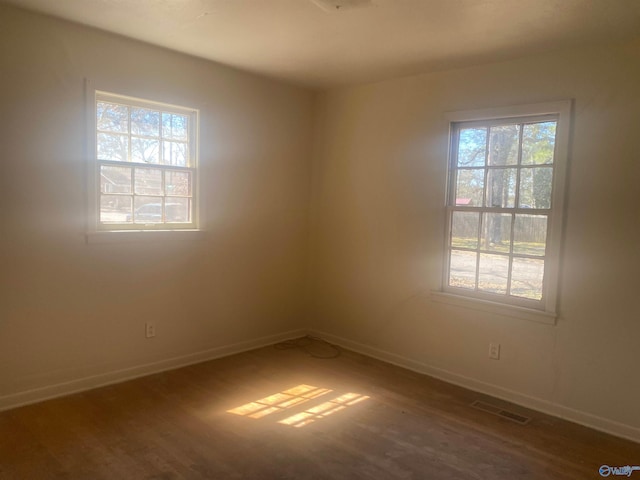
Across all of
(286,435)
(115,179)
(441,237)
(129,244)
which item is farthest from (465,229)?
(115,179)

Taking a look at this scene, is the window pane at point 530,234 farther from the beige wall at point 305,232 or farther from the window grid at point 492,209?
the beige wall at point 305,232

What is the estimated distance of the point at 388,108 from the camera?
409 cm

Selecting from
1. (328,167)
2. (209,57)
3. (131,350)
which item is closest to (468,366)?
(328,167)

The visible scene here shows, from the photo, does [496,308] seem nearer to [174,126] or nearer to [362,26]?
[362,26]

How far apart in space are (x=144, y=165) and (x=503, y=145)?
2.64m

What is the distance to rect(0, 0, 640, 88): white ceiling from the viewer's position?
2.56m

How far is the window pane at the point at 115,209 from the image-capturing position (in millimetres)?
3355

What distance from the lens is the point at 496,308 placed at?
3477 mm

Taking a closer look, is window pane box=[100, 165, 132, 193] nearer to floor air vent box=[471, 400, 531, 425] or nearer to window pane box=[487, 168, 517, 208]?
window pane box=[487, 168, 517, 208]

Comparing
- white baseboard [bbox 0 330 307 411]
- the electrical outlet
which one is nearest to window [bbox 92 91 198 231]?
the electrical outlet

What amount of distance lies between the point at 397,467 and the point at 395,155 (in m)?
2.50

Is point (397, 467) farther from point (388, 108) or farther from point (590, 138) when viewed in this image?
point (388, 108)

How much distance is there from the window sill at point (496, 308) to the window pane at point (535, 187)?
2.42ft

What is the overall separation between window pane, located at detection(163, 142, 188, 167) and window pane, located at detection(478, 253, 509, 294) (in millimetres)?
2451
